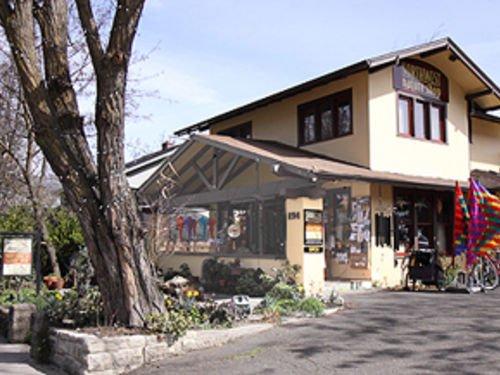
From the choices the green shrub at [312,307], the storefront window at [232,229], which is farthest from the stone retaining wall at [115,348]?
the storefront window at [232,229]

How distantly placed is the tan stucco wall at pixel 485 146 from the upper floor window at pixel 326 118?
5.61 m

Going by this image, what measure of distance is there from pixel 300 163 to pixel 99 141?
6400 millimetres

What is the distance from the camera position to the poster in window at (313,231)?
11508 millimetres

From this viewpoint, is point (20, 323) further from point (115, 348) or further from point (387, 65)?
point (387, 65)

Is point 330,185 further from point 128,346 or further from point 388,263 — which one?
point 128,346

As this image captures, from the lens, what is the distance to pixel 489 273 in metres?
13.5

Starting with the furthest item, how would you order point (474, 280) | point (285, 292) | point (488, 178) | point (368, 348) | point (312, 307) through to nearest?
point (488, 178), point (474, 280), point (285, 292), point (312, 307), point (368, 348)

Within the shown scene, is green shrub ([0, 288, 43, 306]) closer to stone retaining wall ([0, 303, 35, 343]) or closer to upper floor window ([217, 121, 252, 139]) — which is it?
stone retaining wall ([0, 303, 35, 343])

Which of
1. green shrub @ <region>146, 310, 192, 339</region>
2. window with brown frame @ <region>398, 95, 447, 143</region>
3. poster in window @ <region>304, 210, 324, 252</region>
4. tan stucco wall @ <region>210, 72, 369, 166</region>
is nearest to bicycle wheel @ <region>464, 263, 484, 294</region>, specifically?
poster in window @ <region>304, 210, 324, 252</region>

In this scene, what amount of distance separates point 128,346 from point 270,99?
1175 centimetres

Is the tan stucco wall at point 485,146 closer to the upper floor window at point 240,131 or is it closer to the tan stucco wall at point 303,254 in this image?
the upper floor window at point 240,131

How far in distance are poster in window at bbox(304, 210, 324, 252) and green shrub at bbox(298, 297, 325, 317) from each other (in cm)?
162

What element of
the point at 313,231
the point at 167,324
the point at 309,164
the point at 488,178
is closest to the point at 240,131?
the point at 309,164

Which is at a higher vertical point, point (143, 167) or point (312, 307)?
point (143, 167)
